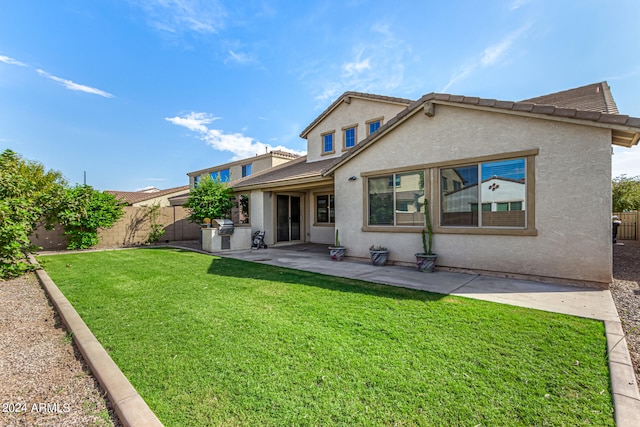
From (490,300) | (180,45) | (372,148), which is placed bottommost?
(490,300)

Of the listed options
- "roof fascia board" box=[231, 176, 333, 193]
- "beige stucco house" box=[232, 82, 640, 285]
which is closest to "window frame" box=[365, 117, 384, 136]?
"roof fascia board" box=[231, 176, 333, 193]

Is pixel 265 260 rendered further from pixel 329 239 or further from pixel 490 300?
pixel 490 300

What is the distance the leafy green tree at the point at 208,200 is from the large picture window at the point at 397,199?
314 inches

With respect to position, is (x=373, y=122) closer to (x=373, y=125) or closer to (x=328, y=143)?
(x=373, y=125)

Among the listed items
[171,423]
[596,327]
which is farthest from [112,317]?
[596,327]

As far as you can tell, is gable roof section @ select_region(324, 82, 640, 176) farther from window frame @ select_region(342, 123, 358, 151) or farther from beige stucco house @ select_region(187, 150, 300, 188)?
beige stucco house @ select_region(187, 150, 300, 188)

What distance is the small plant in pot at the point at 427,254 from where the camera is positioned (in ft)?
24.8

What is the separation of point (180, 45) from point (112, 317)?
14.8 metres

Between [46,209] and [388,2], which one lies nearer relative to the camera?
[388,2]

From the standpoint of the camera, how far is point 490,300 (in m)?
5.16

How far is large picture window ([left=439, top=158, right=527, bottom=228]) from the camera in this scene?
6711 millimetres

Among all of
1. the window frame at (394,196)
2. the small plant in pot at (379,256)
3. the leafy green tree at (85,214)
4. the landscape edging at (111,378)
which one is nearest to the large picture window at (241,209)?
the leafy green tree at (85,214)

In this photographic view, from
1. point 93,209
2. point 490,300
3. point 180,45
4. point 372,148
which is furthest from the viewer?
point 180,45

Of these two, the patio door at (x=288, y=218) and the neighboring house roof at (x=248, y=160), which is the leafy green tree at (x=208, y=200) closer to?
the patio door at (x=288, y=218)
